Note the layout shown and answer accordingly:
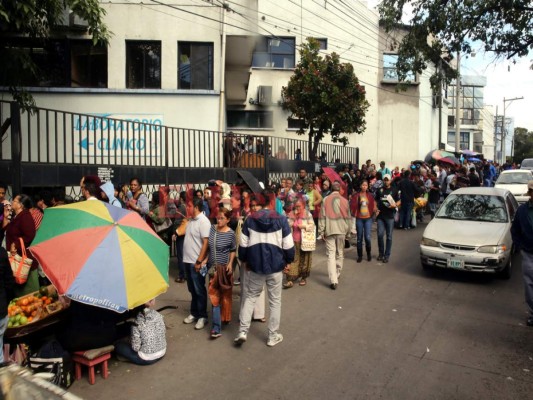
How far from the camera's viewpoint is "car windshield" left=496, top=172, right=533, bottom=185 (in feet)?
59.8

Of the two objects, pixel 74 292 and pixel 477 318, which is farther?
pixel 477 318

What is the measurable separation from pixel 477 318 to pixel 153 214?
5663 millimetres

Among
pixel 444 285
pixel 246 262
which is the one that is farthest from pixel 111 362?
pixel 444 285

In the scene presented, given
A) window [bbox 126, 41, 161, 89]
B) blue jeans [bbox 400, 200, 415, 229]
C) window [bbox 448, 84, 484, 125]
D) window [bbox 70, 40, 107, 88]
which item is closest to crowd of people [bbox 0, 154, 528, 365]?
→ blue jeans [bbox 400, 200, 415, 229]

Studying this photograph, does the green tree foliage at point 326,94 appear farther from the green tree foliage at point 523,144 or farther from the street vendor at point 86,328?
the green tree foliage at point 523,144

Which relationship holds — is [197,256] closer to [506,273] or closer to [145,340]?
[145,340]

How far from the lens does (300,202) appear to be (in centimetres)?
855

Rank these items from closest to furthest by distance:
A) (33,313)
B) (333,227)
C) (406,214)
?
(33,313), (333,227), (406,214)

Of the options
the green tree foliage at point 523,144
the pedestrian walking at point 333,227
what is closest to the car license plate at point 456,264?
the pedestrian walking at point 333,227

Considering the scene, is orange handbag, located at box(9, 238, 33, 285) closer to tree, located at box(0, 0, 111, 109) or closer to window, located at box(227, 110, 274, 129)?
tree, located at box(0, 0, 111, 109)

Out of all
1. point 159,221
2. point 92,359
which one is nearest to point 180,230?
point 159,221

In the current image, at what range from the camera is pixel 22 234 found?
6.19m

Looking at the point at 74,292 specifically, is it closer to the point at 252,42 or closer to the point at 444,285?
the point at 444,285

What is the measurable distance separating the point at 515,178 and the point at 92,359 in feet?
60.6
